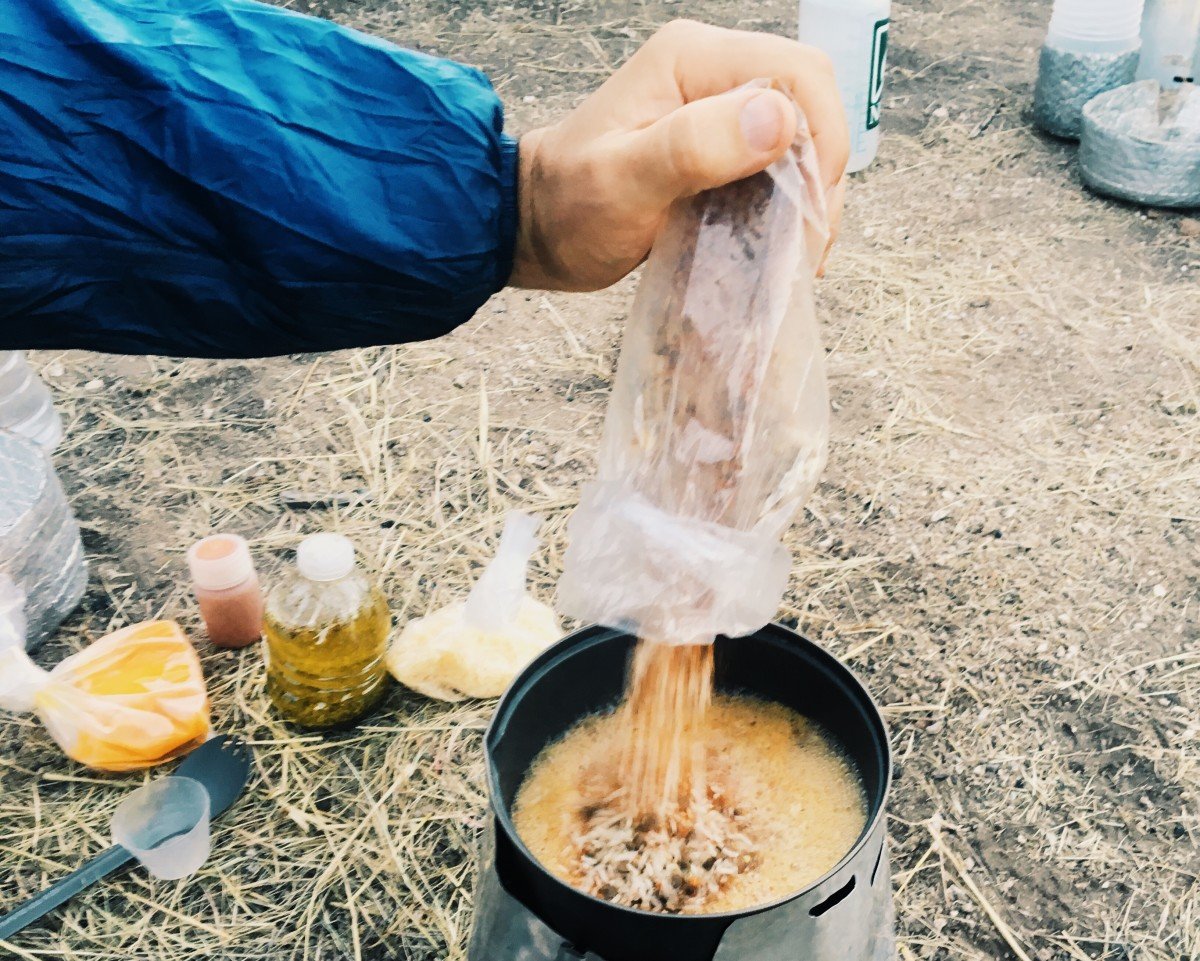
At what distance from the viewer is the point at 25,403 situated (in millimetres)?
2873

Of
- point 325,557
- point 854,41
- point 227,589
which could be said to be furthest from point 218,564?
point 854,41

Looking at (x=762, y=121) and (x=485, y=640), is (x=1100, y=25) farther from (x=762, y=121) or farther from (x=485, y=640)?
(x=762, y=121)

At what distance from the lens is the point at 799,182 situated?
126 centimetres

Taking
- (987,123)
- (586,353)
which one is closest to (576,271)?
(586,353)

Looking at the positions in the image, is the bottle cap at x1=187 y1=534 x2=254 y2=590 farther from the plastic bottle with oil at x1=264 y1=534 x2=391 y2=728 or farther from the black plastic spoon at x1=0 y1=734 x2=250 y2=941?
the black plastic spoon at x1=0 y1=734 x2=250 y2=941

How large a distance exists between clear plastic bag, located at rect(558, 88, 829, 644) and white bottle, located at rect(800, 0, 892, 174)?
2736mm

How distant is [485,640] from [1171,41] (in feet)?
12.0

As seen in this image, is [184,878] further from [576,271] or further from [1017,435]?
[1017,435]

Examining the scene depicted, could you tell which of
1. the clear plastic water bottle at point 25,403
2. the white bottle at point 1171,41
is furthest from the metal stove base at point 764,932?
the white bottle at point 1171,41

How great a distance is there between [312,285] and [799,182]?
0.59 m

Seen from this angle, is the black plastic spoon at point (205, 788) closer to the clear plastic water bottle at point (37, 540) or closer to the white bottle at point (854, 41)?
the clear plastic water bottle at point (37, 540)

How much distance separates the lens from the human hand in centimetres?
120

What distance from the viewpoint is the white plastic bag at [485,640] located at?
2160mm

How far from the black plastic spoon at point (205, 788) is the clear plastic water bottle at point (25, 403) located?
1179 mm
